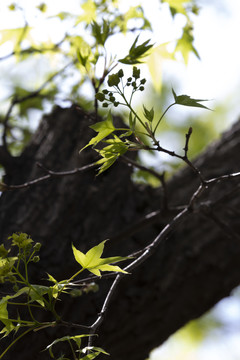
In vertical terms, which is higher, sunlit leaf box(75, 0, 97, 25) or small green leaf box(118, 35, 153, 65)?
sunlit leaf box(75, 0, 97, 25)

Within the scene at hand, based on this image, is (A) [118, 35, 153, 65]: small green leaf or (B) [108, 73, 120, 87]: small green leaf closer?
(B) [108, 73, 120, 87]: small green leaf

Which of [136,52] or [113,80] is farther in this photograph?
[136,52]

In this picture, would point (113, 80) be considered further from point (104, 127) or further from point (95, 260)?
point (95, 260)

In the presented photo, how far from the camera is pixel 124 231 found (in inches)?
57.4

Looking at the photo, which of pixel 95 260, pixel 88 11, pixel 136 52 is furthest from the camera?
pixel 88 11

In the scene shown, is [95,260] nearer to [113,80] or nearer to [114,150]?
[114,150]

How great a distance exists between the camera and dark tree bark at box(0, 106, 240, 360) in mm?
1499

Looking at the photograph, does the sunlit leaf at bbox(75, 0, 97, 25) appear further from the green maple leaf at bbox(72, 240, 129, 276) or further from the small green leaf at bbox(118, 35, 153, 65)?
the green maple leaf at bbox(72, 240, 129, 276)

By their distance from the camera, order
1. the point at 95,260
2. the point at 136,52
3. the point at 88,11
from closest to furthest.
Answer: the point at 95,260, the point at 136,52, the point at 88,11

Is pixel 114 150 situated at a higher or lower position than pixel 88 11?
lower

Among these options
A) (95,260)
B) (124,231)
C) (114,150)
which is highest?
(114,150)

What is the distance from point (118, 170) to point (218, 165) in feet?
1.34

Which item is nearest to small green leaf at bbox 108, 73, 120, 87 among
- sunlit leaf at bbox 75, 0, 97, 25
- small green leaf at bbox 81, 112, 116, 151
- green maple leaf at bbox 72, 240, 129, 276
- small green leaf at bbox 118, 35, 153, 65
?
small green leaf at bbox 81, 112, 116, 151

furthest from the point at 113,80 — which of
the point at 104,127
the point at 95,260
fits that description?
the point at 95,260
